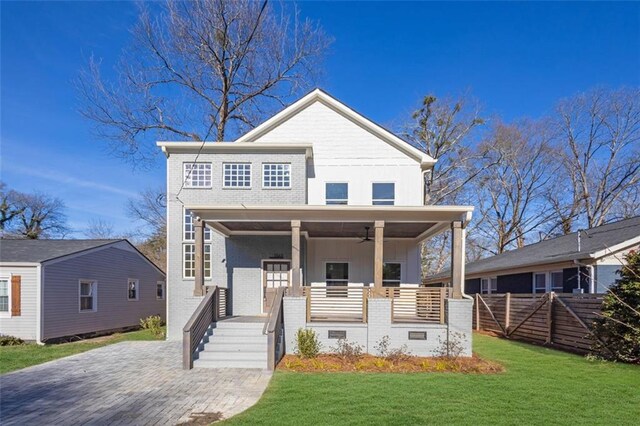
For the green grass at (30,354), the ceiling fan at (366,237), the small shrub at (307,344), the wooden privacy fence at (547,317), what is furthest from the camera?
the ceiling fan at (366,237)

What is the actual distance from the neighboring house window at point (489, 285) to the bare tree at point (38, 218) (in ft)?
122

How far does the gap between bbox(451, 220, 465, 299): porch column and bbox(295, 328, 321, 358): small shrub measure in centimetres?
379

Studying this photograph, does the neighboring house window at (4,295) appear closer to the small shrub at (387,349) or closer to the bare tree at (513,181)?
the small shrub at (387,349)

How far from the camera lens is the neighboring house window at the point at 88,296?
1558 centimetres

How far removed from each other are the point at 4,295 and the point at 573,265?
19.6m

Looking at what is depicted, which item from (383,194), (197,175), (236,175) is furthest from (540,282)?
(197,175)

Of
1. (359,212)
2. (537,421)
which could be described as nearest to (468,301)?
(359,212)

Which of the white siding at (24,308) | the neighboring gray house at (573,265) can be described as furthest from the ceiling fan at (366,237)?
the white siding at (24,308)

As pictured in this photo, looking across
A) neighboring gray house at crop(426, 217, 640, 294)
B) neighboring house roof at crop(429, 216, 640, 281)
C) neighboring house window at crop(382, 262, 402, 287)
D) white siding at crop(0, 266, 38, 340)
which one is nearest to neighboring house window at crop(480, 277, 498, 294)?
neighboring gray house at crop(426, 217, 640, 294)

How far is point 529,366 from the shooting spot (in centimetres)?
871

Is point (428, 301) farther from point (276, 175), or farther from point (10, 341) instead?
point (10, 341)

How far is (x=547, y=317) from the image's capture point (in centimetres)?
1178

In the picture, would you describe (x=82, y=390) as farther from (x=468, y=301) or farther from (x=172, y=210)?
(x=468, y=301)

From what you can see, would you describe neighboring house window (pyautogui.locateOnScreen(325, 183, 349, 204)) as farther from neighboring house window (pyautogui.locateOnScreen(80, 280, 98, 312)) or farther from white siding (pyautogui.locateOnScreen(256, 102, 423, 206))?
neighboring house window (pyautogui.locateOnScreen(80, 280, 98, 312))
